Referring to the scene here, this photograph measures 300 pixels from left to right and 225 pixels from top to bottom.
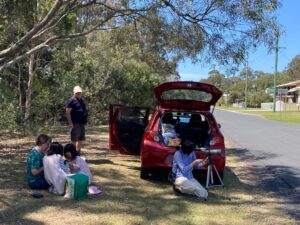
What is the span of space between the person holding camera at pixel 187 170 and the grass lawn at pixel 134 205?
0.47ft

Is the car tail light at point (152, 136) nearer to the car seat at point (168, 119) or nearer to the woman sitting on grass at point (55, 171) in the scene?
the car seat at point (168, 119)

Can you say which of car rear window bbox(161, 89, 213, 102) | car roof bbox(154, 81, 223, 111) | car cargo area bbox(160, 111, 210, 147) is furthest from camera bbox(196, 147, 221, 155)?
car rear window bbox(161, 89, 213, 102)

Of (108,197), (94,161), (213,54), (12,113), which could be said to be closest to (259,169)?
(213,54)

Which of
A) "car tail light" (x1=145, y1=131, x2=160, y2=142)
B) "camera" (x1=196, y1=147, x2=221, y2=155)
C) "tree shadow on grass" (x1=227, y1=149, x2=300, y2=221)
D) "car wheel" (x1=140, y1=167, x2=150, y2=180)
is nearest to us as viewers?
"tree shadow on grass" (x1=227, y1=149, x2=300, y2=221)

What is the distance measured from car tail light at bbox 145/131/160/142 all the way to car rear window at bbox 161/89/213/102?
4.15ft

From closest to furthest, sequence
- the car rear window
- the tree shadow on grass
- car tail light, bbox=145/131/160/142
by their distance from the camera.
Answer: the tree shadow on grass → car tail light, bbox=145/131/160/142 → the car rear window

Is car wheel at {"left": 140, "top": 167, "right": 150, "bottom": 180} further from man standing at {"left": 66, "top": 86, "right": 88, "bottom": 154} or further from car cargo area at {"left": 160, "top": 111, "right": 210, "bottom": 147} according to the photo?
man standing at {"left": 66, "top": 86, "right": 88, "bottom": 154}

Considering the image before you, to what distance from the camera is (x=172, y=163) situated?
8430 millimetres

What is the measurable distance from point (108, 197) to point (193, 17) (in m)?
5.25

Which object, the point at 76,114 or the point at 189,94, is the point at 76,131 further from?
the point at 189,94

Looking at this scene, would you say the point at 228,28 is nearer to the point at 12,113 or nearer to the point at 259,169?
the point at 259,169

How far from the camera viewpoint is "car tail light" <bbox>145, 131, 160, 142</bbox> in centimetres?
871

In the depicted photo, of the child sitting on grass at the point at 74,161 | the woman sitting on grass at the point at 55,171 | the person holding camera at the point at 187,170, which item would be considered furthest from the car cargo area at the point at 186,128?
the woman sitting on grass at the point at 55,171

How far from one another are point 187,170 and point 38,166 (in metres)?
2.36
